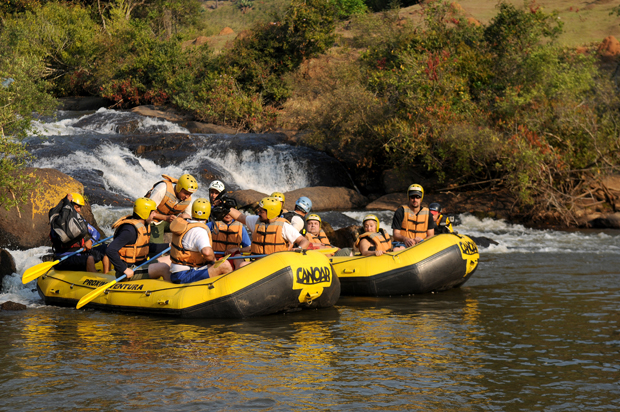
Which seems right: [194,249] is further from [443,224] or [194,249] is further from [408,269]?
[443,224]

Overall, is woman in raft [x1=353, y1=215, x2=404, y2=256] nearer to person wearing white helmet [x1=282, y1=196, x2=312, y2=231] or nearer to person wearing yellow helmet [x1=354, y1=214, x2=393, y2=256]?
person wearing yellow helmet [x1=354, y1=214, x2=393, y2=256]

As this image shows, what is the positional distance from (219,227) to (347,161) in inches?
544

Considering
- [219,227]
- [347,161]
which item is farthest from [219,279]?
[347,161]

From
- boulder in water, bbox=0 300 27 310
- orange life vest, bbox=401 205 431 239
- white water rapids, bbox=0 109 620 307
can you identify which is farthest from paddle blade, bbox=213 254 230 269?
orange life vest, bbox=401 205 431 239

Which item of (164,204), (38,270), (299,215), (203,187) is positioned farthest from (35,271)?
(203,187)

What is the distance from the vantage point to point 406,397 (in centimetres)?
511

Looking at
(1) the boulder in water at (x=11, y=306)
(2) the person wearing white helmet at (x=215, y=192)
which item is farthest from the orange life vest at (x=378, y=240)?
(1) the boulder in water at (x=11, y=306)

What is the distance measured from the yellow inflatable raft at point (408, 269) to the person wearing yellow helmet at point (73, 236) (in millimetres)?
3429

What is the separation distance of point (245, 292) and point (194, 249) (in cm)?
77

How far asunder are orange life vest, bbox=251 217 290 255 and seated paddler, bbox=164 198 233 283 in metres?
0.45

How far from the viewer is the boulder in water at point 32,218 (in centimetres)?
1252

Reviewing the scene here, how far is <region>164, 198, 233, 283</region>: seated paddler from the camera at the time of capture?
7461mm

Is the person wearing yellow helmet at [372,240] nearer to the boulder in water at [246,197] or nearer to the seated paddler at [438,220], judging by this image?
the seated paddler at [438,220]

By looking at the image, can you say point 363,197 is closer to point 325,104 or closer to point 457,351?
point 325,104
